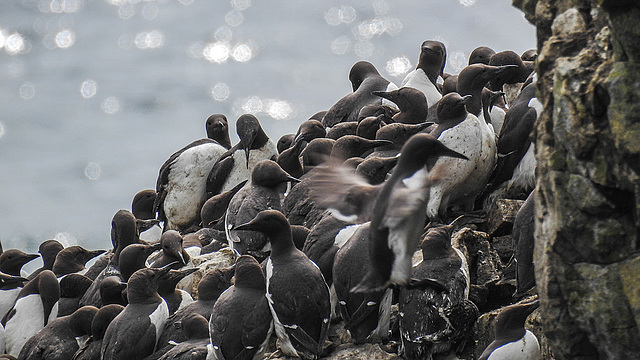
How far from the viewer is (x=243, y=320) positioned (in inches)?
253

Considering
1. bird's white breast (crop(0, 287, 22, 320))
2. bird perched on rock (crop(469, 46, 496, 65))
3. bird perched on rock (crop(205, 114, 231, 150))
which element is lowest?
bird's white breast (crop(0, 287, 22, 320))

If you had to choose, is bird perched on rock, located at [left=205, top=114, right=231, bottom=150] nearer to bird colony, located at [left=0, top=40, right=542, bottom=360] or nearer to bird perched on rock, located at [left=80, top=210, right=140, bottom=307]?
bird colony, located at [left=0, top=40, right=542, bottom=360]

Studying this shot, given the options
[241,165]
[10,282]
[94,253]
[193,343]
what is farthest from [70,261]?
[193,343]

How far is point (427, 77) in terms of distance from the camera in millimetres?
10867

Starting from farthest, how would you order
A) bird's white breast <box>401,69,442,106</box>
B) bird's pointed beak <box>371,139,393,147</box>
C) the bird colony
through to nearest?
1. bird's white breast <box>401,69,442,106</box>
2. bird's pointed beak <box>371,139,393,147</box>
3. the bird colony

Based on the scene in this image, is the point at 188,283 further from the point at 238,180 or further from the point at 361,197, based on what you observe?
the point at 361,197

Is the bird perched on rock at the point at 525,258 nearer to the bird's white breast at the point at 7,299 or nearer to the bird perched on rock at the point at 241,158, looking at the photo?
the bird perched on rock at the point at 241,158

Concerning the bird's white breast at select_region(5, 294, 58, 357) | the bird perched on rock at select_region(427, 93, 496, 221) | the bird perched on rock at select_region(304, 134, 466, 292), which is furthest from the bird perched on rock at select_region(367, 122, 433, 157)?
the bird's white breast at select_region(5, 294, 58, 357)

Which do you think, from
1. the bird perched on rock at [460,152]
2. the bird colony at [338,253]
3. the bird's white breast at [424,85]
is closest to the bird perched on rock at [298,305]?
the bird colony at [338,253]

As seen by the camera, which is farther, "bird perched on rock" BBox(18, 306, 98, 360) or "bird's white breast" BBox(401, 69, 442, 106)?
"bird's white breast" BBox(401, 69, 442, 106)

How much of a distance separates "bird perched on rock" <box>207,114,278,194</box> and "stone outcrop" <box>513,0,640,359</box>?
22.5ft

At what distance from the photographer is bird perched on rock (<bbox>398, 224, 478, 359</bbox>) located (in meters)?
6.14

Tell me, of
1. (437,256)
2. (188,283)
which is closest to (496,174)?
(437,256)

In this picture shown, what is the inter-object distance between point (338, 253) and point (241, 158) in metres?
4.61
